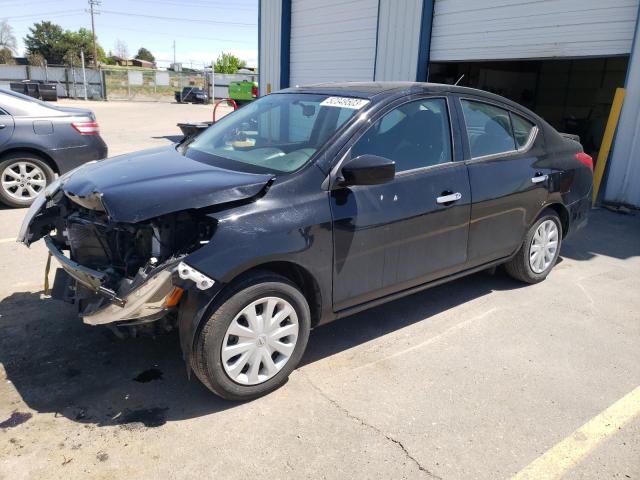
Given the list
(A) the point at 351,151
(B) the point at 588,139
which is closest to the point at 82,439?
(A) the point at 351,151

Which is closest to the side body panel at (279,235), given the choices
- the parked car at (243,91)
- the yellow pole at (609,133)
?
the yellow pole at (609,133)

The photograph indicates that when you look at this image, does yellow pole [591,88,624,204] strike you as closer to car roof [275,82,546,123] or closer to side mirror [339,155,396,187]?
car roof [275,82,546,123]

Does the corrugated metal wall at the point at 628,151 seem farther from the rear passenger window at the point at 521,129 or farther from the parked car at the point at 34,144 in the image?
the parked car at the point at 34,144

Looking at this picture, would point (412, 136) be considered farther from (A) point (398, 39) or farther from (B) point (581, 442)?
(A) point (398, 39)

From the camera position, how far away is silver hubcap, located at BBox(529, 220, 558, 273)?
15.5 ft

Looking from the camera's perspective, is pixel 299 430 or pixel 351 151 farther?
pixel 351 151

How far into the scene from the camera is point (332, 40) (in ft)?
43.8

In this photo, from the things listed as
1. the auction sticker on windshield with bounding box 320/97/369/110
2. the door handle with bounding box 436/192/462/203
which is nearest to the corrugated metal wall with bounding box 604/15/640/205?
the door handle with bounding box 436/192/462/203

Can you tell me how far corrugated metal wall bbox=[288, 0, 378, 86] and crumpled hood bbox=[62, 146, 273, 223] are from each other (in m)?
9.65

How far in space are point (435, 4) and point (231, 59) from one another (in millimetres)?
72720

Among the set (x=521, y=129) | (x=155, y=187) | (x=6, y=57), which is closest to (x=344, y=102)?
(x=155, y=187)

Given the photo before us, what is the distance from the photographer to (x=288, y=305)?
3.01 meters

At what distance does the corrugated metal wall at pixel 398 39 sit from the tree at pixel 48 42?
2722 inches

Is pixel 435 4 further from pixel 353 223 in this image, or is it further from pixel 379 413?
pixel 379 413
